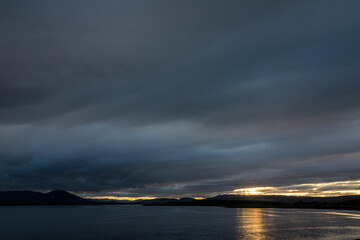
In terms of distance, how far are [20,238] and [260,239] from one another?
54857 mm

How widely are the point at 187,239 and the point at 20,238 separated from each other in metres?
39.1

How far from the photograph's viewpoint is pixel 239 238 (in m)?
65.2

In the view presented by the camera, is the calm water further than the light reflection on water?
Yes

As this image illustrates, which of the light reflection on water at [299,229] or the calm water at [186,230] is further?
the calm water at [186,230]

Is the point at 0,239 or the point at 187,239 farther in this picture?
the point at 0,239

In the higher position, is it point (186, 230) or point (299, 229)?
point (186, 230)

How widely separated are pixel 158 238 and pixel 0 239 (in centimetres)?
3735

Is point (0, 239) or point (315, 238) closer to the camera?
point (315, 238)

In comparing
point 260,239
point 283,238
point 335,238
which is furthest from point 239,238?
point 335,238

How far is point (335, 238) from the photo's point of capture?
208 feet

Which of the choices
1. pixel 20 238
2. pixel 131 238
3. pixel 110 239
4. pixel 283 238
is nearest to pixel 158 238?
pixel 131 238

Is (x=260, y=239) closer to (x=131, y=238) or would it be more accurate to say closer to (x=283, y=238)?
(x=283, y=238)

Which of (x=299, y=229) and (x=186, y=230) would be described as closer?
(x=186, y=230)

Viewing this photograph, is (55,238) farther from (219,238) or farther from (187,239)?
(219,238)
